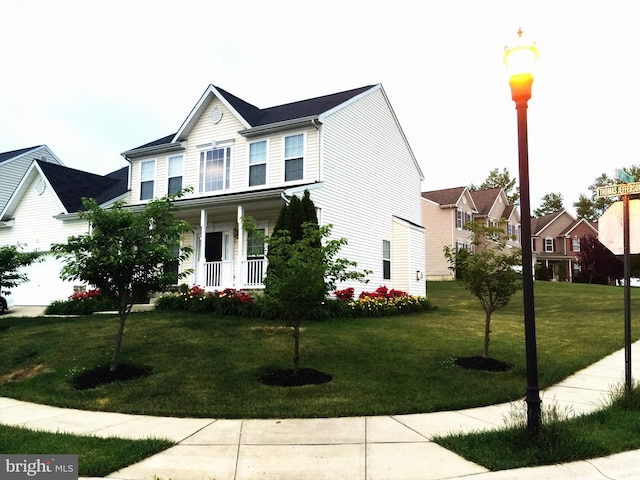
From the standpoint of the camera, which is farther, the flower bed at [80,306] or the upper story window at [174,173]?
the upper story window at [174,173]

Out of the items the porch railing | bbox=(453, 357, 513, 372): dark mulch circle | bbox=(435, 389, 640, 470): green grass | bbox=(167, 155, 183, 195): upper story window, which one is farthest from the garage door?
bbox=(435, 389, 640, 470): green grass

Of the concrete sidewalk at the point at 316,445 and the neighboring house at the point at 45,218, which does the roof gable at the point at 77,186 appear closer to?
the neighboring house at the point at 45,218

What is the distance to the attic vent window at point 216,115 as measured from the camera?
64.1 feet

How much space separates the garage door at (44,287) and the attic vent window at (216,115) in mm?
9343

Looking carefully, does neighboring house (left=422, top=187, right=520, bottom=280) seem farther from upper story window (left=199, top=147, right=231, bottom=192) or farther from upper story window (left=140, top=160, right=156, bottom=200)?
upper story window (left=140, top=160, right=156, bottom=200)

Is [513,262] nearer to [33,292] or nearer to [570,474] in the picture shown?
[570,474]

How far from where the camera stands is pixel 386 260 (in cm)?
2083

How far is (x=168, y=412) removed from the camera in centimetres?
641

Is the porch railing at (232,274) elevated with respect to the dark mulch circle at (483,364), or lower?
elevated

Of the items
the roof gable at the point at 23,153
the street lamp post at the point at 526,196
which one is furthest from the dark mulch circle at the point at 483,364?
the roof gable at the point at 23,153

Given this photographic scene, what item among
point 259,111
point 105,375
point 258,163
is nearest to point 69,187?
point 259,111

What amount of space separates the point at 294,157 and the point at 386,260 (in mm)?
6209

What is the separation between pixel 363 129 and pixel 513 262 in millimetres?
12476

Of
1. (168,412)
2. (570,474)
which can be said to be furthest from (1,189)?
(570,474)
